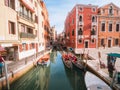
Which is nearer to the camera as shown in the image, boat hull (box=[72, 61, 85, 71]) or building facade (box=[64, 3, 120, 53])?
boat hull (box=[72, 61, 85, 71])

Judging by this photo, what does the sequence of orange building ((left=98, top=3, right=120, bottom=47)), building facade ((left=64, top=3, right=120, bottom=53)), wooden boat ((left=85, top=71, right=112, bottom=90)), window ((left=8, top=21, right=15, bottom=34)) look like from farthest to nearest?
orange building ((left=98, top=3, right=120, bottom=47)) → building facade ((left=64, top=3, right=120, bottom=53)) → window ((left=8, top=21, right=15, bottom=34)) → wooden boat ((left=85, top=71, right=112, bottom=90))

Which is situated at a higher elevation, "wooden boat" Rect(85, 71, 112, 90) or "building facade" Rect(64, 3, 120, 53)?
"building facade" Rect(64, 3, 120, 53)

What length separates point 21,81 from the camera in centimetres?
1187

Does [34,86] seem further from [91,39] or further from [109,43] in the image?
[109,43]

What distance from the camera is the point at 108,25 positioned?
31.4 m

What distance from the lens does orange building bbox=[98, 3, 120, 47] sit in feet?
101

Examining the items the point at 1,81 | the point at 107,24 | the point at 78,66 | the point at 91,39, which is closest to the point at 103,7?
the point at 107,24

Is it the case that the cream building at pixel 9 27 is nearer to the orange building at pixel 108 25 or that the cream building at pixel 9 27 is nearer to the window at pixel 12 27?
the window at pixel 12 27

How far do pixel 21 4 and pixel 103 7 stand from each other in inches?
871

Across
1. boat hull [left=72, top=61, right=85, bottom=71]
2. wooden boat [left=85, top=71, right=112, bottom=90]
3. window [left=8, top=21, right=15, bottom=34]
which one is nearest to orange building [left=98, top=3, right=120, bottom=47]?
boat hull [left=72, top=61, right=85, bottom=71]

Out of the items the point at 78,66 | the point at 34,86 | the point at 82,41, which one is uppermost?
the point at 82,41

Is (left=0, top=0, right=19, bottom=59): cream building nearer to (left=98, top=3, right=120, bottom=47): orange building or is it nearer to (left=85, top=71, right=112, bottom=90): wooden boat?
(left=85, top=71, right=112, bottom=90): wooden boat

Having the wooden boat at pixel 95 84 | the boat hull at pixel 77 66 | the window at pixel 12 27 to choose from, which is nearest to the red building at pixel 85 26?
the boat hull at pixel 77 66

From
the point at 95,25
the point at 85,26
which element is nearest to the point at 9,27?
the point at 85,26
